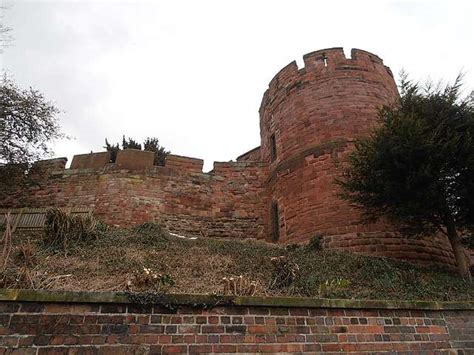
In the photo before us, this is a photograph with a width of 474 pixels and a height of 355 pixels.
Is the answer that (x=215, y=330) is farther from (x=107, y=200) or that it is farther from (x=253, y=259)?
(x=107, y=200)

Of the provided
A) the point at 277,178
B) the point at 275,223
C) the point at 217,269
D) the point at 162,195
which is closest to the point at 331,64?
the point at 277,178

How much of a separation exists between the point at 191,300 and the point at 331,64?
9.89m

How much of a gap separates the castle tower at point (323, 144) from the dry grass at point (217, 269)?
101 cm

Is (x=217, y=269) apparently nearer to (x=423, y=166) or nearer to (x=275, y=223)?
(x=423, y=166)

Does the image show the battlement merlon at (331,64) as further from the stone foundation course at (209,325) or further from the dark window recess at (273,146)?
the stone foundation course at (209,325)

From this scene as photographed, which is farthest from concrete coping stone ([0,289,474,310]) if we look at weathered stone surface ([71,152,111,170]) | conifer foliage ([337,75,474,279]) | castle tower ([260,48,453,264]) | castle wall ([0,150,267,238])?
weathered stone surface ([71,152,111,170])

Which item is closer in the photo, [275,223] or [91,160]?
[275,223]

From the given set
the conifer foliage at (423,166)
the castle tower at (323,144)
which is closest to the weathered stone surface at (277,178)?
the castle tower at (323,144)

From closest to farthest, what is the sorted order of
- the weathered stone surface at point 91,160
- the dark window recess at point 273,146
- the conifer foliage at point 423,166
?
1. the conifer foliage at point 423,166
2. the dark window recess at point 273,146
3. the weathered stone surface at point 91,160

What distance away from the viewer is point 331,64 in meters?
11.3

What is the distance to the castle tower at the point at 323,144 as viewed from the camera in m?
8.66

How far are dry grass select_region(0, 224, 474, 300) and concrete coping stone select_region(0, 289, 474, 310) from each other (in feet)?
2.79

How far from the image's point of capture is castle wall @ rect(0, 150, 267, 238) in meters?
11.3

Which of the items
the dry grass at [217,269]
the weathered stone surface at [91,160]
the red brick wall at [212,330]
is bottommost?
the red brick wall at [212,330]
